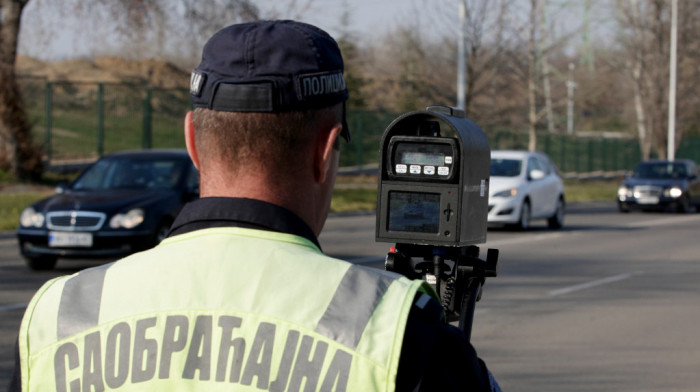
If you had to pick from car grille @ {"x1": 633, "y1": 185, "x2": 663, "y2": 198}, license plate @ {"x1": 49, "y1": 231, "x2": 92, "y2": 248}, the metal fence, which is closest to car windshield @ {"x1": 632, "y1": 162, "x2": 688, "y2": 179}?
car grille @ {"x1": 633, "y1": 185, "x2": 663, "y2": 198}

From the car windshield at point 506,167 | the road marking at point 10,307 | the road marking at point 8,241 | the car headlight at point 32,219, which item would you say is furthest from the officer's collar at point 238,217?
the car windshield at point 506,167

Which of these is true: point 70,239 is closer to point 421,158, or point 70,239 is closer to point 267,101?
point 421,158

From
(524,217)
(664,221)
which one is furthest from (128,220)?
(664,221)

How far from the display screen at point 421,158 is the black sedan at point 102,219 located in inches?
352

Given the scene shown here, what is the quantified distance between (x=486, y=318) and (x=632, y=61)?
41.9m

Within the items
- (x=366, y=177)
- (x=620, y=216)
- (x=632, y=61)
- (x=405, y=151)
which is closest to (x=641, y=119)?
(x=632, y=61)

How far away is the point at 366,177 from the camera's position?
36.1 meters

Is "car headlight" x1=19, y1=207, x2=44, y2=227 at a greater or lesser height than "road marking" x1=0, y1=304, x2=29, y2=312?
greater

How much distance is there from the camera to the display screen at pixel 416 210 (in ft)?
9.24

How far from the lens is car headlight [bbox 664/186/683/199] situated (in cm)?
2555

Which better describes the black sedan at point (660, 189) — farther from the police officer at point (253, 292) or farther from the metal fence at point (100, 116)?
the police officer at point (253, 292)

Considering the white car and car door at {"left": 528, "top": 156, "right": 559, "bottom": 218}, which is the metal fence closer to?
car door at {"left": 528, "top": 156, "right": 559, "bottom": 218}

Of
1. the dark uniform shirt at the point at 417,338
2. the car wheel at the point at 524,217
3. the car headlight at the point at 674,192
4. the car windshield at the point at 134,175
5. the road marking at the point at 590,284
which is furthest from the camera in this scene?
the car headlight at the point at 674,192

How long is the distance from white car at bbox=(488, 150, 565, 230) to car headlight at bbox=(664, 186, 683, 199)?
6.44m
